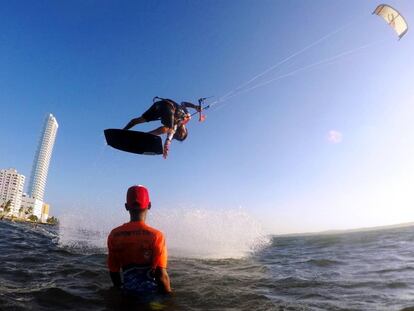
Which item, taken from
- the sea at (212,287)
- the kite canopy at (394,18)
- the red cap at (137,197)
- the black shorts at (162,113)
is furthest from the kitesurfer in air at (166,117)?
the kite canopy at (394,18)

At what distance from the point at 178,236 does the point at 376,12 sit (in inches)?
695

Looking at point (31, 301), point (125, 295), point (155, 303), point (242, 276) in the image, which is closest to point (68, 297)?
point (31, 301)

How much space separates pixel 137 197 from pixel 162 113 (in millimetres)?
7411

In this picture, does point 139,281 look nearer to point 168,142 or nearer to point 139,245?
point 139,245

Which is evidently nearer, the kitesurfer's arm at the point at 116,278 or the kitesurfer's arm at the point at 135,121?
the kitesurfer's arm at the point at 116,278

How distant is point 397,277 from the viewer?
10.3 m

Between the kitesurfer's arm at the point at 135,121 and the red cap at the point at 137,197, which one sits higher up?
the kitesurfer's arm at the point at 135,121

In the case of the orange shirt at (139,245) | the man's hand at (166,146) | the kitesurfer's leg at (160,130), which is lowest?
the orange shirt at (139,245)

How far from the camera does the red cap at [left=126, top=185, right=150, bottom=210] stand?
19.3 feet

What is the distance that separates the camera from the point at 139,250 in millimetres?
5797

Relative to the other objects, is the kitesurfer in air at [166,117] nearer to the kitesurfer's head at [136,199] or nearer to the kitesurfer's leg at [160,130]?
the kitesurfer's leg at [160,130]

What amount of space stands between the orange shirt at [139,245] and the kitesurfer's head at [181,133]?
8.41m

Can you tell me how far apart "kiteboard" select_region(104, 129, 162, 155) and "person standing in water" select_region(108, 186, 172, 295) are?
22.8 ft

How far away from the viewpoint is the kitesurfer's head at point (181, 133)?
14.1 meters
